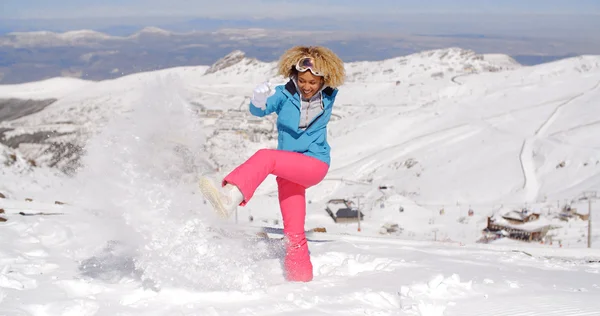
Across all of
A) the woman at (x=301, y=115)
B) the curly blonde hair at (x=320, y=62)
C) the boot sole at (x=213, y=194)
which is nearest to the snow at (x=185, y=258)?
the woman at (x=301, y=115)

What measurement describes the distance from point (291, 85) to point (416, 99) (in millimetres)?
79256

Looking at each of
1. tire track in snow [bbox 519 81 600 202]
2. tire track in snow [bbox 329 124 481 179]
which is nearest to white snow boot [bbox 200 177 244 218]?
tire track in snow [bbox 519 81 600 202]

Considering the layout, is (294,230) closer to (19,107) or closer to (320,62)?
(320,62)

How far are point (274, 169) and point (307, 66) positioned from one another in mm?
1003

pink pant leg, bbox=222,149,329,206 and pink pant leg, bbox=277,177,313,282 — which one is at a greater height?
pink pant leg, bbox=222,149,329,206

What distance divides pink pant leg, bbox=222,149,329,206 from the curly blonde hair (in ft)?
2.60

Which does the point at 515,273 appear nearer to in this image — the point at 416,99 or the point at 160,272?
the point at 160,272

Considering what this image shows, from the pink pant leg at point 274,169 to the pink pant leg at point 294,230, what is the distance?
24 centimetres

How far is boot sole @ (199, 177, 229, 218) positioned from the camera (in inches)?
170

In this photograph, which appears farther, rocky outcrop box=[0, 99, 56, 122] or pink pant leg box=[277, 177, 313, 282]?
rocky outcrop box=[0, 99, 56, 122]

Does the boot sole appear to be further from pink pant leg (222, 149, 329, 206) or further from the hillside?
the hillside

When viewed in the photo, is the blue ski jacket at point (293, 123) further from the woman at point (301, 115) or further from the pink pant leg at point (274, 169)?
the pink pant leg at point (274, 169)

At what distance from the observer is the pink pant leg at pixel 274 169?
4516 millimetres

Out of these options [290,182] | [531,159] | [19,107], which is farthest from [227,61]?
[290,182]
